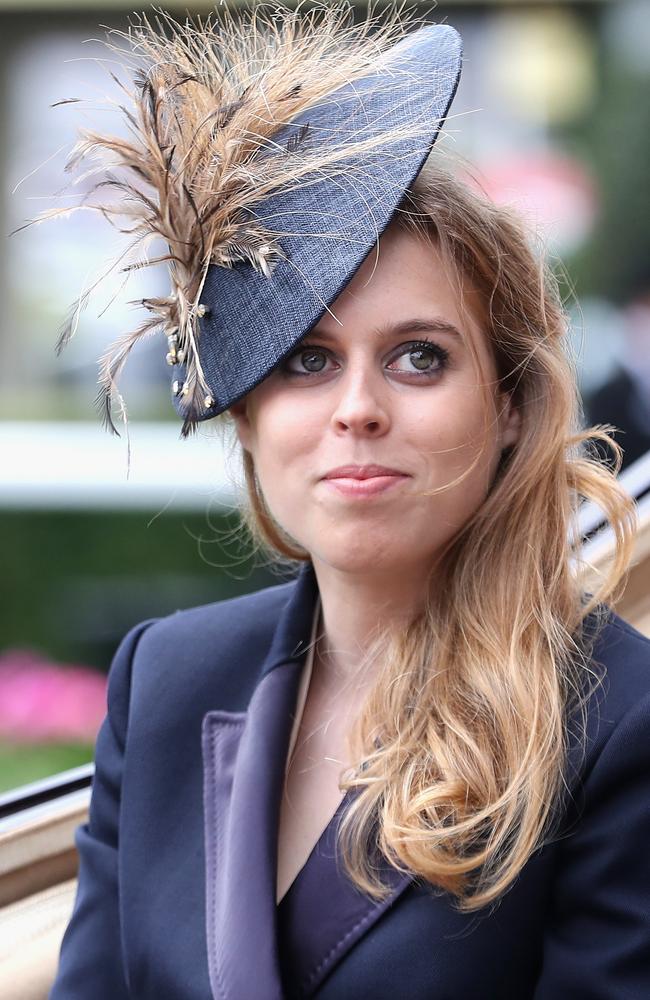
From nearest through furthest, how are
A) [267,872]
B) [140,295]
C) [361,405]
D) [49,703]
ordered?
[361,405] < [267,872] < [49,703] < [140,295]

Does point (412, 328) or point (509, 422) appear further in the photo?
point (509, 422)

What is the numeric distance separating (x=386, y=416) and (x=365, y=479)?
0.07 metres

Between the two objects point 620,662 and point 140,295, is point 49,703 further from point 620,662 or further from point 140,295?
point 620,662

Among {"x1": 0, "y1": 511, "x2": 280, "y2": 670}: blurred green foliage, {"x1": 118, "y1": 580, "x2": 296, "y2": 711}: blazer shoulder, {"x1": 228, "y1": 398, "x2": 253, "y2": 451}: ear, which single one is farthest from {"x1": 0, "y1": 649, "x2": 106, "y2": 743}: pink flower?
{"x1": 228, "y1": 398, "x2": 253, "y2": 451}: ear

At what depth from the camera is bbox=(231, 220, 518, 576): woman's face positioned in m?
1.23

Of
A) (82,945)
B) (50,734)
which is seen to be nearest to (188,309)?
(82,945)

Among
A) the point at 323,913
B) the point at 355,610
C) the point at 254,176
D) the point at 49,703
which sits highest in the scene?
the point at 254,176

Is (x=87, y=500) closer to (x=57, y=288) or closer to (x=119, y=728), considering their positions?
(x=57, y=288)

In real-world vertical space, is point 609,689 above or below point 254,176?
below

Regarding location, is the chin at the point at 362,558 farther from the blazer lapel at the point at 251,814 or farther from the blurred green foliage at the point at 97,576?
the blurred green foliage at the point at 97,576

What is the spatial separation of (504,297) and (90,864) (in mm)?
866

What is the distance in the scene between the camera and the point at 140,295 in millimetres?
4500

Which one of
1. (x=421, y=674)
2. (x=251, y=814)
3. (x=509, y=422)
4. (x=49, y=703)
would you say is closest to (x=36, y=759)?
(x=49, y=703)

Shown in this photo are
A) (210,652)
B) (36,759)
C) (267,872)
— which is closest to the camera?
(267,872)
